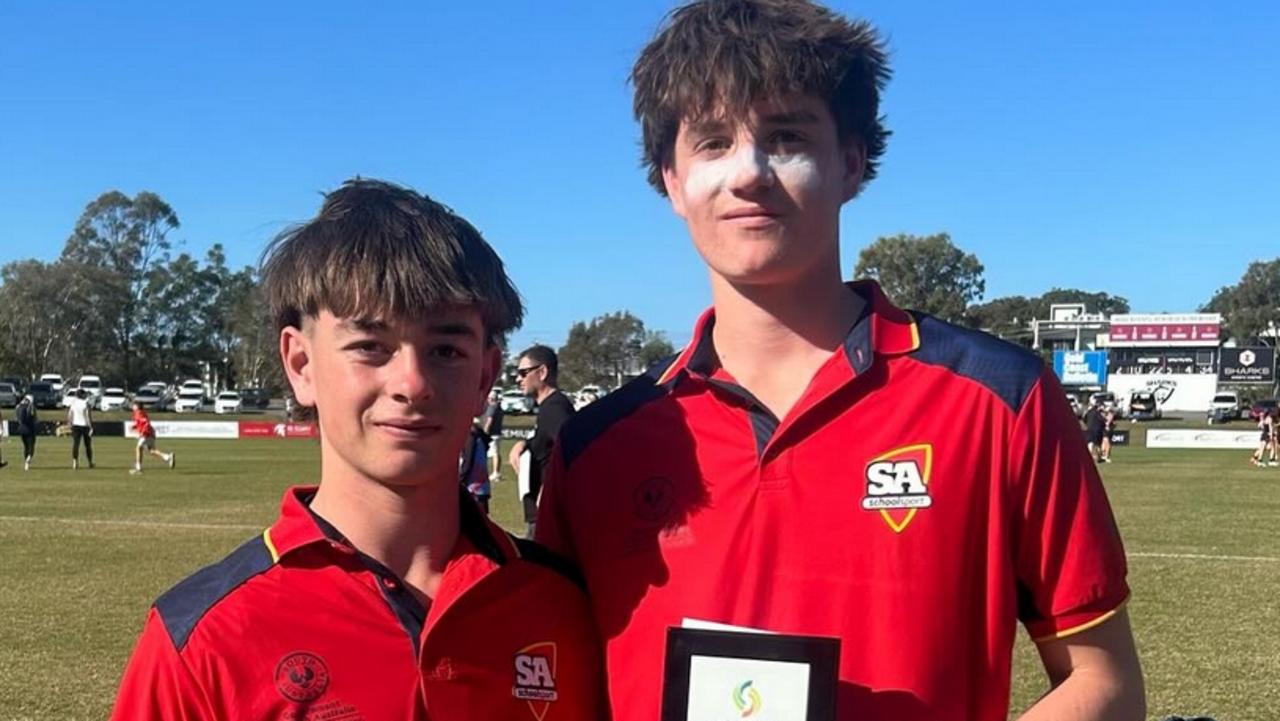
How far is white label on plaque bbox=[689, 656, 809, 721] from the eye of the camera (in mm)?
1794

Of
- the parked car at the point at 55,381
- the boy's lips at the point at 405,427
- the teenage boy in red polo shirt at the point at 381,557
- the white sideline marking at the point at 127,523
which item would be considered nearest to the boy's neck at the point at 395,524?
the teenage boy in red polo shirt at the point at 381,557

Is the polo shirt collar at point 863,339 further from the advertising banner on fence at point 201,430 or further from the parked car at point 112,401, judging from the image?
the parked car at point 112,401

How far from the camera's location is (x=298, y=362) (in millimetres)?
2166

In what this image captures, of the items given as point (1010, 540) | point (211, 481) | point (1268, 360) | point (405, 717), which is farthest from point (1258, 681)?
point (1268, 360)

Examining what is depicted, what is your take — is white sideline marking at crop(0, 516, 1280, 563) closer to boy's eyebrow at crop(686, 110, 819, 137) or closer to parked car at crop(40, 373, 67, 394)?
boy's eyebrow at crop(686, 110, 819, 137)

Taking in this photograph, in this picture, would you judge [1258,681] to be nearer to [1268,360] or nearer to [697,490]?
[697,490]

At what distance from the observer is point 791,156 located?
213cm

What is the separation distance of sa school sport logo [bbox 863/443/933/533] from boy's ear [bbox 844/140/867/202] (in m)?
0.55

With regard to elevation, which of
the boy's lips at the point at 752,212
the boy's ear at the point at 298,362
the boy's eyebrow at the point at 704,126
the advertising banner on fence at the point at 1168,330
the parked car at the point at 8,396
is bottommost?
the parked car at the point at 8,396

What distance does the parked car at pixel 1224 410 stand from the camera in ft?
206

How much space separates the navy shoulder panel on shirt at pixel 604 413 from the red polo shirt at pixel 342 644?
341 mm

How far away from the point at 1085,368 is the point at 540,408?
234 ft

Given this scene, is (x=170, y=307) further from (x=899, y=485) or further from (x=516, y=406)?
(x=899, y=485)

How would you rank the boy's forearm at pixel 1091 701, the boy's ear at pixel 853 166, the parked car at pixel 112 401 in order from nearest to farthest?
the boy's forearm at pixel 1091 701 < the boy's ear at pixel 853 166 < the parked car at pixel 112 401
